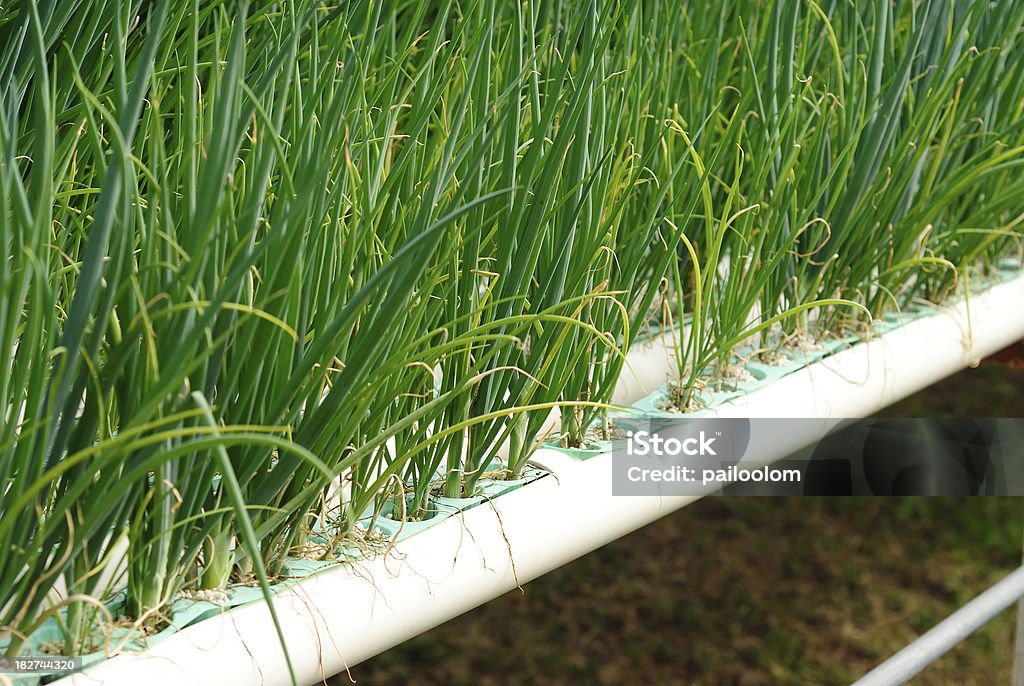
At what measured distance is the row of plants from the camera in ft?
1.20

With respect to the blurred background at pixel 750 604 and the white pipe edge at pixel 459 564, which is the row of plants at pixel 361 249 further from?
the blurred background at pixel 750 604

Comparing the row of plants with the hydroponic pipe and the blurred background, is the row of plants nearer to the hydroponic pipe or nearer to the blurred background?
the hydroponic pipe

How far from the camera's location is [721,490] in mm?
626

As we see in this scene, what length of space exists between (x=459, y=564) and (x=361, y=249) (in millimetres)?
173

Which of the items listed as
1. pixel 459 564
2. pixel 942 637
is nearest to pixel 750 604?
pixel 942 637

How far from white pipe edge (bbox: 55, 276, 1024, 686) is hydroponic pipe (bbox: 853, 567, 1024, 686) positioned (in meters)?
0.14

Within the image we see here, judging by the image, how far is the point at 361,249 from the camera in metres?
0.52

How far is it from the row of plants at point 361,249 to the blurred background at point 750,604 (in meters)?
0.70

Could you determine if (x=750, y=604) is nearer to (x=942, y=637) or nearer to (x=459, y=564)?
(x=942, y=637)

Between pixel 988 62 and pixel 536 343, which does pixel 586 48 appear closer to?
pixel 536 343

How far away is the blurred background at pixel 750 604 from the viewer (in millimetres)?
1338

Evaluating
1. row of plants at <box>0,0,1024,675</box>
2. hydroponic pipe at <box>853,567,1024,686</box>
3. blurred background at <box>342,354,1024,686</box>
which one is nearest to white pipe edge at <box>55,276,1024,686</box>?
row of plants at <box>0,0,1024,675</box>

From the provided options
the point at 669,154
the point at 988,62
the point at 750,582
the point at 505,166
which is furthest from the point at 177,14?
the point at 750,582

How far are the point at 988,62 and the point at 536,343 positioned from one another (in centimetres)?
49
